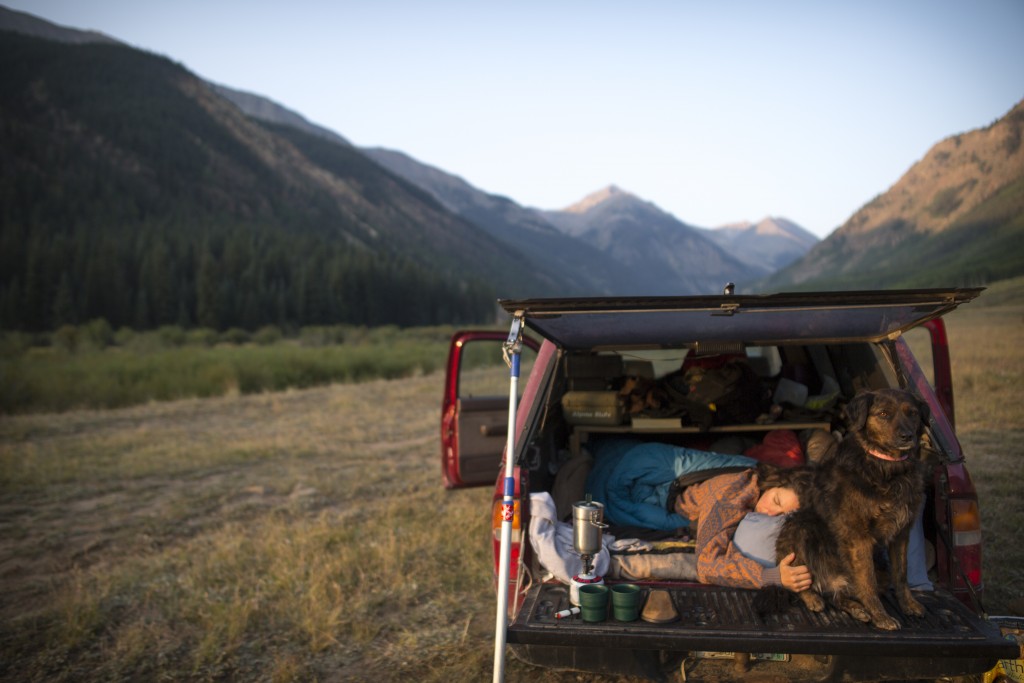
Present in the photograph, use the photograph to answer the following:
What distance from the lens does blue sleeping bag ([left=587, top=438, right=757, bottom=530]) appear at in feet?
14.3

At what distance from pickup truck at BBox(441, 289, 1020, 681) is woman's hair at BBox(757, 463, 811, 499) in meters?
0.54

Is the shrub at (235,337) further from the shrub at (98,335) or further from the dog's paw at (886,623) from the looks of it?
the dog's paw at (886,623)

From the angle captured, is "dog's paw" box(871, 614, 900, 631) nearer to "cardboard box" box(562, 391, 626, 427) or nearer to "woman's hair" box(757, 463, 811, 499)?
"woman's hair" box(757, 463, 811, 499)

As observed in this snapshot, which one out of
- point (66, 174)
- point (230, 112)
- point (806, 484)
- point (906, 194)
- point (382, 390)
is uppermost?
point (230, 112)

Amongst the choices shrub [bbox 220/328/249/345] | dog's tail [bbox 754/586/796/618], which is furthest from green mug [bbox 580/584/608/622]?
shrub [bbox 220/328/249/345]

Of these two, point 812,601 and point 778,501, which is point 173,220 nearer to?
point 778,501

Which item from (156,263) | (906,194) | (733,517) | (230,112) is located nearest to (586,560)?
(733,517)

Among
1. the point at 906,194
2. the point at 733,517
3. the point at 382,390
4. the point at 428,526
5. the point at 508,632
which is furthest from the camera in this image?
the point at 382,390

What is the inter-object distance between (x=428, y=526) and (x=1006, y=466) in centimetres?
552

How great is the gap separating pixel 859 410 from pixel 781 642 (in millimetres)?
1084

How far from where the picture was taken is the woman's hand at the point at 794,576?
3139mm

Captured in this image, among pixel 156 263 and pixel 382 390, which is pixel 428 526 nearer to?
pixel 382 390

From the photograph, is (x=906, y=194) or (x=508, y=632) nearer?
(x=508, y=632)

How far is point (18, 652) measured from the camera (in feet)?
13.8
